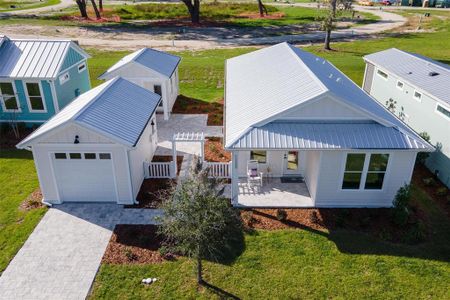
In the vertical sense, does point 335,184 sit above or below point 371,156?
below

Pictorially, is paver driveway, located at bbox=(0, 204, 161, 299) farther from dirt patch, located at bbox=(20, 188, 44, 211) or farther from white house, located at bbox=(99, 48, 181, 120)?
white house, located at bbox=(99, 48, 181, 120)

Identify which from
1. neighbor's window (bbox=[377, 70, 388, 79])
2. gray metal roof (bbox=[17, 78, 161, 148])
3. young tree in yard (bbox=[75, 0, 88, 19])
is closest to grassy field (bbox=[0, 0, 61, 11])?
young tree in yard (bbox=[75, 0, 88, 19])

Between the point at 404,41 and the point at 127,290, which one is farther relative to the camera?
the point at 404,41

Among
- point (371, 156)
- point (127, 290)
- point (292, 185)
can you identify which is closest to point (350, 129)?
point (371, 156)

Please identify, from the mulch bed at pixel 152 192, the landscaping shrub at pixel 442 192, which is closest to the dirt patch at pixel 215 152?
the mulch bed at pixel 152 192

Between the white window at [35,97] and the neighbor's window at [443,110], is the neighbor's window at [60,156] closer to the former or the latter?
the white window at [35,97]

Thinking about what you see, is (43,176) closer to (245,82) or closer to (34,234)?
(34,234)

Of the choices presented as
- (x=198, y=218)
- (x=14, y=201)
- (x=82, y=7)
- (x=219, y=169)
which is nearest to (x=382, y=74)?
(x=219, y=169)
